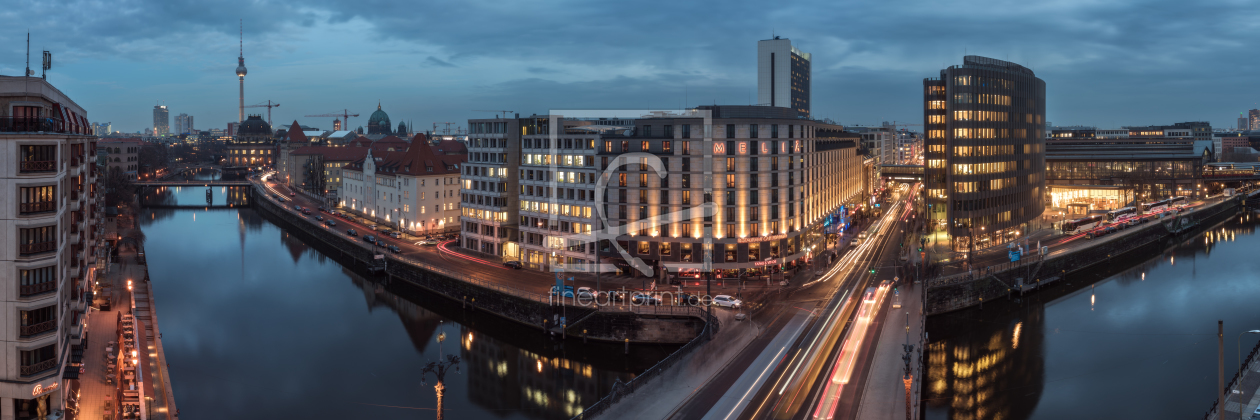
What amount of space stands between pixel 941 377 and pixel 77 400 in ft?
158

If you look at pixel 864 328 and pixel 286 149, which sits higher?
pixel 286 149

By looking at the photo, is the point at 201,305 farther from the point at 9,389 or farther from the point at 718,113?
the point at 718,113

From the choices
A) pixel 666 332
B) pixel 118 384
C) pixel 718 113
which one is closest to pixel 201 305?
pixel 118 384

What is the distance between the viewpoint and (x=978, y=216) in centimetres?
9281

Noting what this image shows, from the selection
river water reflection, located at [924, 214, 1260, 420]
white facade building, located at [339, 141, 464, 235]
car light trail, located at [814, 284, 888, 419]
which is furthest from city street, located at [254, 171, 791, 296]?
river water reflection, located at [924, 214, 1260, 420]

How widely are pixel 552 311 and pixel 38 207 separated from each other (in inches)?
1378

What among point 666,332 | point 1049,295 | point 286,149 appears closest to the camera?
point 666,332

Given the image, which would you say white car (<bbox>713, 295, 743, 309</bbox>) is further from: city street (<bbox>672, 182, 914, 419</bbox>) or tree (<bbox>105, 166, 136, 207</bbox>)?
Result: tree (<bbox>105, 166, 136, 207</bbox>)

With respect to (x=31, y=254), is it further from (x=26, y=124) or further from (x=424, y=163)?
(x=424, y=163)

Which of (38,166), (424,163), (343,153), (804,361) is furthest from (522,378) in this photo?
(343,153)

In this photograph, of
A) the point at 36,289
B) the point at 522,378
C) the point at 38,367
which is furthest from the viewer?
the point at 522,378

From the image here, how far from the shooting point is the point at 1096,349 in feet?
189

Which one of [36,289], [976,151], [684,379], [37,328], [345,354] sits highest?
[976,151]

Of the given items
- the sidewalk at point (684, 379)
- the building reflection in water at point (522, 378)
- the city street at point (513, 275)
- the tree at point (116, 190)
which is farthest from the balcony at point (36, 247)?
the tree at point (116, 190)
